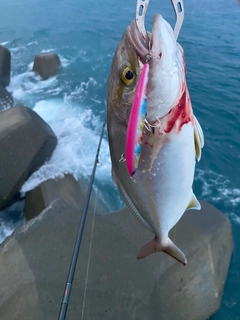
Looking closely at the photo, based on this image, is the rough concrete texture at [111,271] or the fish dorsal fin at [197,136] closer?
the fish dorsal fin at [197,136]

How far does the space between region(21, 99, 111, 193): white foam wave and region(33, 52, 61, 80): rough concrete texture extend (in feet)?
8.30

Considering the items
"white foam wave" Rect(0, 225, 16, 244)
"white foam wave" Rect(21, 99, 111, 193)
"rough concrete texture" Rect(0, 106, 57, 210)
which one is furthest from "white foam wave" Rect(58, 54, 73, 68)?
"white foam wave" Rect(0, 225, 16, 244)

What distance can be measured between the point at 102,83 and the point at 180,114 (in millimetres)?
11099

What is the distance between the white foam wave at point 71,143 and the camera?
672 centimetres

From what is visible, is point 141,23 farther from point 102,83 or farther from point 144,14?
point 102,83

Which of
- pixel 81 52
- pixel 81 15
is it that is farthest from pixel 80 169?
pixel 81 15

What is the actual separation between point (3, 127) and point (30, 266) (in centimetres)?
362

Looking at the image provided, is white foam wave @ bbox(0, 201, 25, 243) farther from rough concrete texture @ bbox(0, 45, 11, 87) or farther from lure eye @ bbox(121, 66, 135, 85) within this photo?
rough concrete texture @ bbox(0, 45, 11, 87)

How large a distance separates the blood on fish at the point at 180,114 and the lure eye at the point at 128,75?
26 cm

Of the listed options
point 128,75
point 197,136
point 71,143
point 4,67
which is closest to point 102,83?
point 4,67

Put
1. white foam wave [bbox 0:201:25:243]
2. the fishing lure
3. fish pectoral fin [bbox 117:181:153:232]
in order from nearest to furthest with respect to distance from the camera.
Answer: the fishing lure
fish pectoral fin [bbox 117:181:153:232]
white foam wave [bbox 0:201:25:243]

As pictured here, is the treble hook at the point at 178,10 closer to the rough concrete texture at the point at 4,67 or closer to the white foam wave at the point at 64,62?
the rough concrete texture at the point at 4,67

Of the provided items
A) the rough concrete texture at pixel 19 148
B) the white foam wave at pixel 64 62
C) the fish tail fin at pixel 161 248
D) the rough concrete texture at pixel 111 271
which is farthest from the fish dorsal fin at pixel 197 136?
the white foam wave at pixel 64 62

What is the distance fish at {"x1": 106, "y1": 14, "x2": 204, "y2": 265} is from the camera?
143 centimetres
